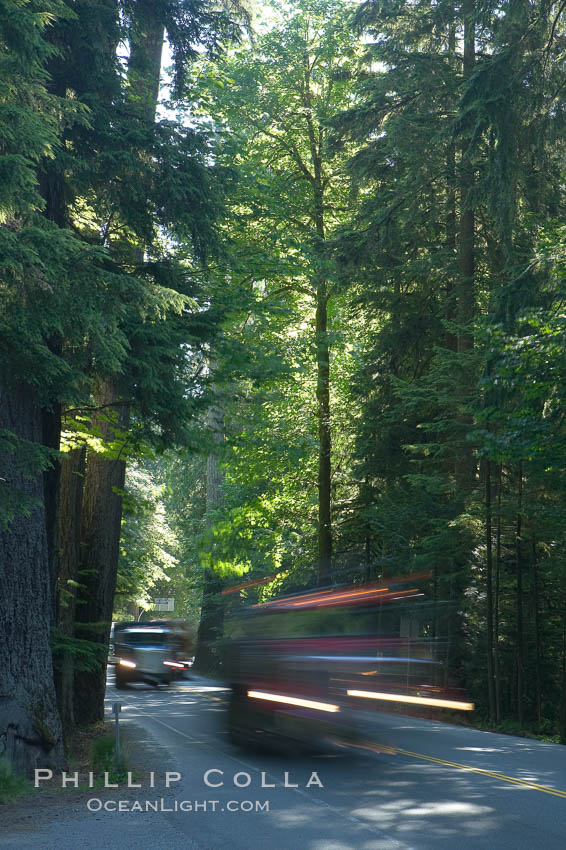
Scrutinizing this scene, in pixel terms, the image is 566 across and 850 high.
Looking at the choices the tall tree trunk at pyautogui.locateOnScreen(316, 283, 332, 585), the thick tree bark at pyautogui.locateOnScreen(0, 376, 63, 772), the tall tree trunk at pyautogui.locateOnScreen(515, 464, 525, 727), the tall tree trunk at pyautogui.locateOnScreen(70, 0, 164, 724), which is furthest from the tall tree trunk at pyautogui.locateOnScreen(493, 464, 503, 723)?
the thick tree bark at pyautogui.locateOnScreen(0, 376, 63, 772)

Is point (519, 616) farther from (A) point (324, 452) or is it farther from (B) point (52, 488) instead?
(B) point (52, 488)

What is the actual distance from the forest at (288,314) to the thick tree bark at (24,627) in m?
0.04

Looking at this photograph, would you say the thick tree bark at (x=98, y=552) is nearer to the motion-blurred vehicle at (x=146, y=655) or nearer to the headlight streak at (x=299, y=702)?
the headlight streak at (x=299, y=702)

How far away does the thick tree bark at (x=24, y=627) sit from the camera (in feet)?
35.5

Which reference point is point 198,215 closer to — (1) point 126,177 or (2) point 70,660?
(1) point 126,177

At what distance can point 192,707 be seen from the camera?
74.2 ft

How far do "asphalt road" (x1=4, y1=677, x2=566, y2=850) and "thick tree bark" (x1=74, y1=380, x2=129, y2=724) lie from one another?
217cm

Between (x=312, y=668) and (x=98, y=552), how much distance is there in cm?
692

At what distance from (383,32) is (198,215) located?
13.3 meters

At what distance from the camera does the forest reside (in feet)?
36.0

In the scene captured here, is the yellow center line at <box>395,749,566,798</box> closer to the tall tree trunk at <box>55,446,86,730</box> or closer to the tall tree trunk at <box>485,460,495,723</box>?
the tall tree trunk at <box>55,446,86,730</box>

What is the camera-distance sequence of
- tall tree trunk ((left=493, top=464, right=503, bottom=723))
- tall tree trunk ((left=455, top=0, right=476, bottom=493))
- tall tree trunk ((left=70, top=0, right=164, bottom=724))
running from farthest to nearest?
tall tree trunk ((left=455, top=0, right=476, bottom=493)), tall tree trunk ((left=493, top=464, right=503, bottom=723)), tall tree trunk ((left=70, top=0, right=164, bottom=724))

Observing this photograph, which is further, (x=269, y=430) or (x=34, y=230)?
(x=269, y=430)

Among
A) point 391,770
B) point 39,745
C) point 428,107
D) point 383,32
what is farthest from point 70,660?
point 383,32
